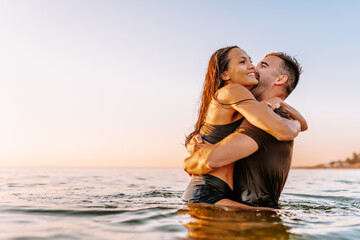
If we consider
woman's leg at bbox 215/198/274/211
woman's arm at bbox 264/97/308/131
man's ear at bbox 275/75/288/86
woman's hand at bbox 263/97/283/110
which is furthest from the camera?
man's ear at bbox 275/75/288/86

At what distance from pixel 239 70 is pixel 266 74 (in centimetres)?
75

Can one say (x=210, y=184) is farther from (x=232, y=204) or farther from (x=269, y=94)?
(x=269, y=94)

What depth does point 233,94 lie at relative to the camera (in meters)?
4.46

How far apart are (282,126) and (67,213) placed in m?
2.87

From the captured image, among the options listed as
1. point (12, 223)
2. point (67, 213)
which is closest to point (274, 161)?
point (67, 213)

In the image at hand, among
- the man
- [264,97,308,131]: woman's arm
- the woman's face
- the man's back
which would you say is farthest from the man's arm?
the woman's face

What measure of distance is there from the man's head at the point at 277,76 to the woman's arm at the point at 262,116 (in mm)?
1182

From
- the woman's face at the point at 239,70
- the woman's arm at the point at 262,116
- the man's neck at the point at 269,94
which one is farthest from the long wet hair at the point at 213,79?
the man's neck at the point at 269,94

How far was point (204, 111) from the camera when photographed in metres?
5.10

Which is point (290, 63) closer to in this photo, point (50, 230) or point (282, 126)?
point (282, 126)

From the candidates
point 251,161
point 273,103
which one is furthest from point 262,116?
point 251,161

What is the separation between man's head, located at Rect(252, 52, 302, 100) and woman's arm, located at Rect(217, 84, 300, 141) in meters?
1.18

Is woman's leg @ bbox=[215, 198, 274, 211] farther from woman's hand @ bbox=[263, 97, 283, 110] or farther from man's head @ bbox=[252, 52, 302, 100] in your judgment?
man's head @ bbox=[252, 52, 302, 100]

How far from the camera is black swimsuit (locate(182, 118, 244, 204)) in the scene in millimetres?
4477
